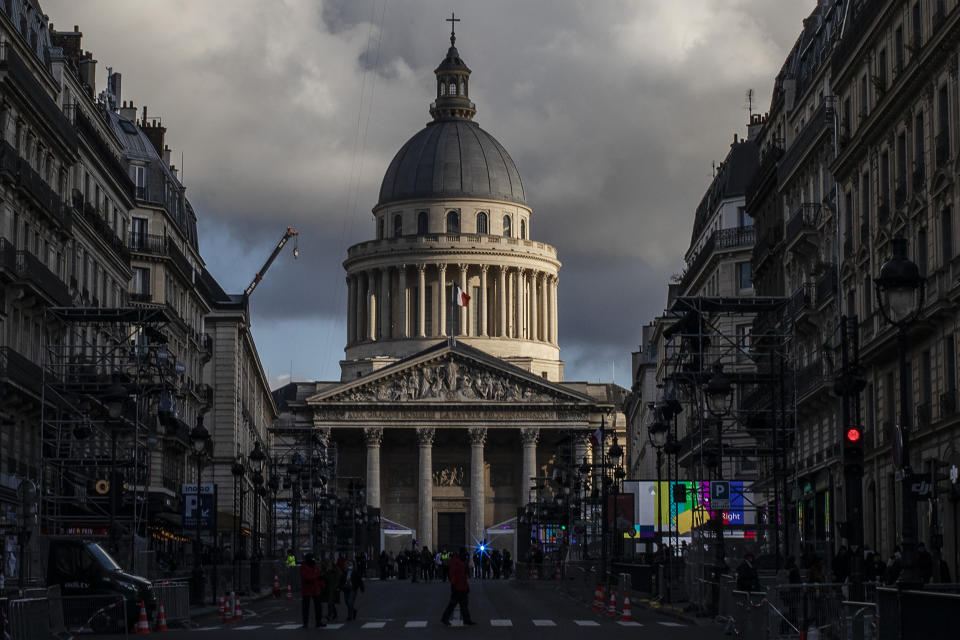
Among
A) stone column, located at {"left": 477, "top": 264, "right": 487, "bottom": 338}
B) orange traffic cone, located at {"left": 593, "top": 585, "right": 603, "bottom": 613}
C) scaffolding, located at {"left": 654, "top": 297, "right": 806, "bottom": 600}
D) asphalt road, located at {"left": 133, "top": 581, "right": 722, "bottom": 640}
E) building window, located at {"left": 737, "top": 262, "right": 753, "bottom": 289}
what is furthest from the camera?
stone column, located at {"left": 477, "top": 264, "right": 487, "bottom": 338}

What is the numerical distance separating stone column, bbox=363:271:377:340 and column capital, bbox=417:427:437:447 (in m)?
28.7

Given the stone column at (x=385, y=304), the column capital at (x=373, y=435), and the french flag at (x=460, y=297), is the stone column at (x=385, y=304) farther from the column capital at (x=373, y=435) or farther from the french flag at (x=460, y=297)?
the column capital at (x=373, y=435)

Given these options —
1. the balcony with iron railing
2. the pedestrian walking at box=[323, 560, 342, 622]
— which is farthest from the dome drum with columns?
the pedestrian walking at box=[323, 560, 342, 622]

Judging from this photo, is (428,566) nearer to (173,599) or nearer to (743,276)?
(743,276)

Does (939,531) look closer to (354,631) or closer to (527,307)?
(354,631)

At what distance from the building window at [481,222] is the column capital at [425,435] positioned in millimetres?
36770

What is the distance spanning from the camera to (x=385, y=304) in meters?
185

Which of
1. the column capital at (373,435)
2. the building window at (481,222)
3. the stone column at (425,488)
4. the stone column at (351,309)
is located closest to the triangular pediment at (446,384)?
the column capital at (373,435)

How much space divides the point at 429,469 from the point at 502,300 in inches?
1231

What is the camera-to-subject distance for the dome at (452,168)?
621 feet

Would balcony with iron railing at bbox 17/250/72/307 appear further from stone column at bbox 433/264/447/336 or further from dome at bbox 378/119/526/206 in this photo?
dome at bbox 378/119/526/206

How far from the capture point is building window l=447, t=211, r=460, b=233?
18775 cm

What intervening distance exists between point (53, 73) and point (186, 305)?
33.8 metres

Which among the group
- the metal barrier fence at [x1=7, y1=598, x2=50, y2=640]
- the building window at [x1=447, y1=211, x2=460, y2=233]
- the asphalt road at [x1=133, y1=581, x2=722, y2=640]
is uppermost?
the building window at [x1=447, y1=211, x2=460, y2=233]
